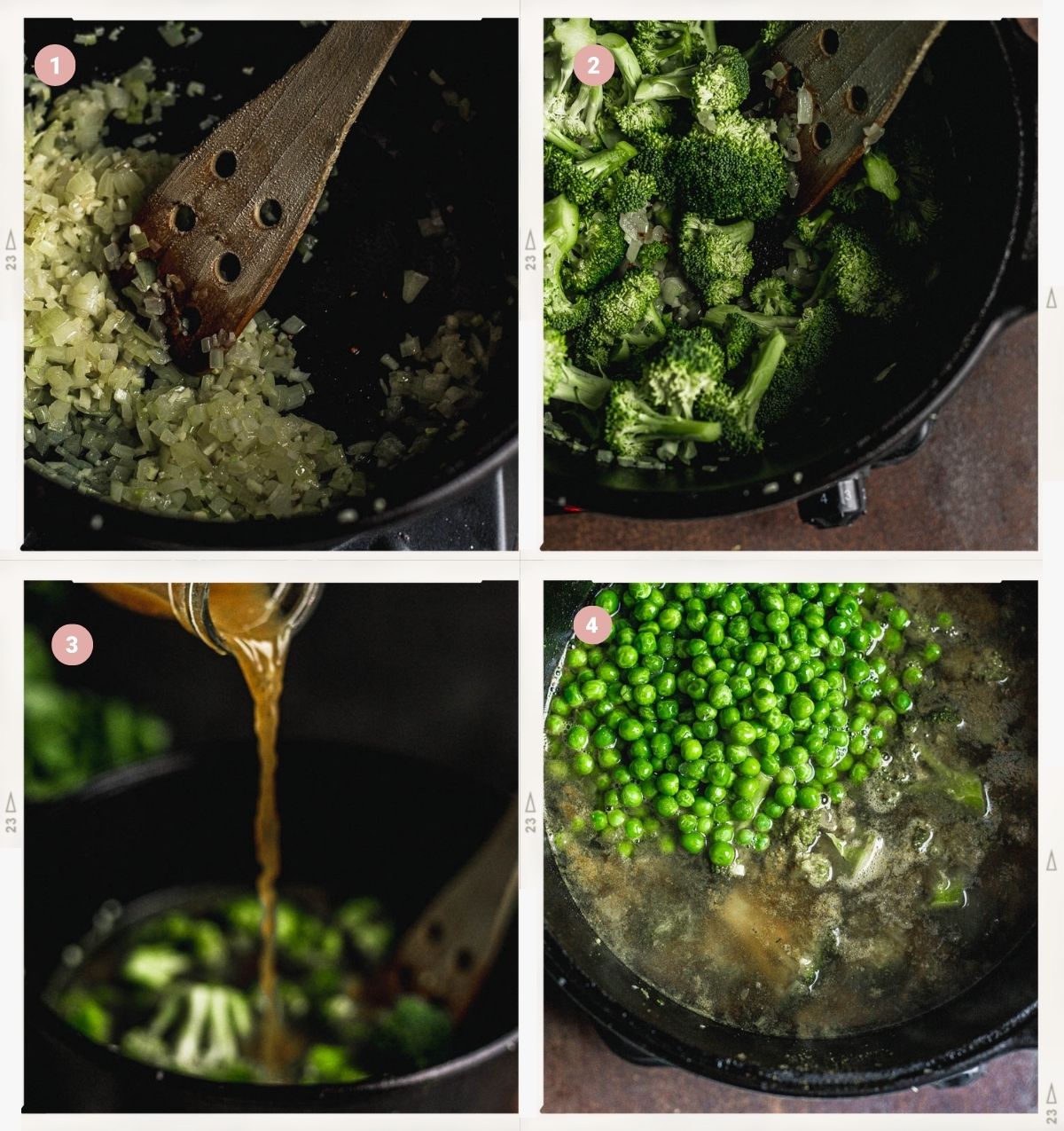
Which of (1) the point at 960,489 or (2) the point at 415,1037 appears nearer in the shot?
(1) the point at 960,489

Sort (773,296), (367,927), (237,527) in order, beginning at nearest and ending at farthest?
1. (237,527)
2. (773,296)
3. (367,927)

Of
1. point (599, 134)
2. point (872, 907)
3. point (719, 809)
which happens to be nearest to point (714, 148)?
point (599, 134)

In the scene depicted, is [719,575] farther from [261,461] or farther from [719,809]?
[261,461]

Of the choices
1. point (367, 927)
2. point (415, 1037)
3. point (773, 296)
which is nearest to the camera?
point (773, 296)

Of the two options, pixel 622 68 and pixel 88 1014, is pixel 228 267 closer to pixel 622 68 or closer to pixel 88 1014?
pixel 622 68

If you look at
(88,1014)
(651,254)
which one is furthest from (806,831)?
(88,1014)

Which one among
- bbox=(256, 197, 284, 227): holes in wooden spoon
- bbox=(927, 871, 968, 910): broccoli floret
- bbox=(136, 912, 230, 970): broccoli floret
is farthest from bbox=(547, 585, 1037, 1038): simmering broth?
bbox=(136, 912, 230, 970): broccoli floret

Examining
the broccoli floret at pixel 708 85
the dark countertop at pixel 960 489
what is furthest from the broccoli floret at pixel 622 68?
the dark countertop at pixel 960 489
